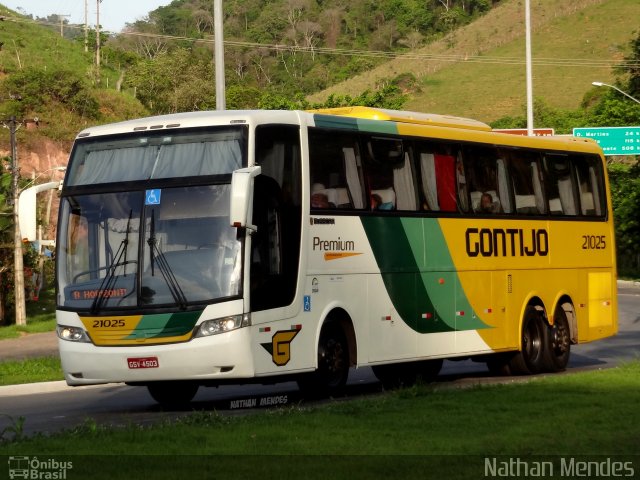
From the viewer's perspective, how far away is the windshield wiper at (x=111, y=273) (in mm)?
15141

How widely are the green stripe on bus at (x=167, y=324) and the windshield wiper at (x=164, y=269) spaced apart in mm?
129

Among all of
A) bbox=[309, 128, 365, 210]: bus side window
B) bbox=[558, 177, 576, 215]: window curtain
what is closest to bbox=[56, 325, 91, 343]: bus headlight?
bbox=[309, 128, 365, 210]: bus side window

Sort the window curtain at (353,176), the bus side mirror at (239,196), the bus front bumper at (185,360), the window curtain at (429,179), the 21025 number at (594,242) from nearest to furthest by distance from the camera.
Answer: the bus side mirror at (239,196) → the bus front bumper at (185,360) → the window curtain at (353,176) → the window curtain at (429,179) → the 21025 number at (594,242)

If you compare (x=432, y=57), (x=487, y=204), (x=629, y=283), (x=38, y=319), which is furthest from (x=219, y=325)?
(x=432, y=57)

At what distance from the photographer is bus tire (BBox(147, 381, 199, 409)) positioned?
17.2 metres

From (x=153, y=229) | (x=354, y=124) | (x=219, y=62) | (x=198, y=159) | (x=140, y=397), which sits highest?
(x=219, y=62)

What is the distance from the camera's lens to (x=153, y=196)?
1520 centimetres

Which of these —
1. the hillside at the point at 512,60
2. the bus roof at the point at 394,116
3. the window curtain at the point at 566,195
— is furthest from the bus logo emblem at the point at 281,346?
the hillside at the point at 512,60

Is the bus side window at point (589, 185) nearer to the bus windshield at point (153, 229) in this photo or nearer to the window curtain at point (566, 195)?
the window curtain at point (566, 195)

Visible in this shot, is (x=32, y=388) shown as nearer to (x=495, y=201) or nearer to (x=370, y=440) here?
(x=495, y=201)

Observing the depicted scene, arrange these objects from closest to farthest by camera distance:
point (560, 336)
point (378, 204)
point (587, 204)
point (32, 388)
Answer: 1. point (378, 204)
2. point (560, 336)
3. point (32, 388)
4. point (587, 204)

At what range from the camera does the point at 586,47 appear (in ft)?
460

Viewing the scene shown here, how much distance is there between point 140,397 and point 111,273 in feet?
15.4

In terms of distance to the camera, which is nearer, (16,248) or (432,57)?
(16,248)
